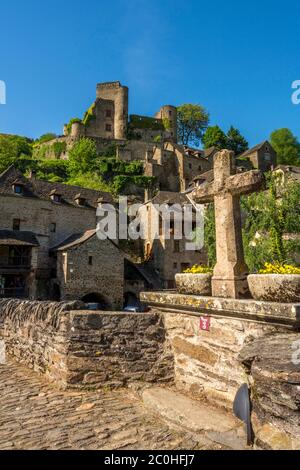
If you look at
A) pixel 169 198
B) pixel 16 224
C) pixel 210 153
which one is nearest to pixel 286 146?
pixel 210 153

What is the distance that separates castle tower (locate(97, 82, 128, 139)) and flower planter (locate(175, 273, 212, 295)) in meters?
68.8

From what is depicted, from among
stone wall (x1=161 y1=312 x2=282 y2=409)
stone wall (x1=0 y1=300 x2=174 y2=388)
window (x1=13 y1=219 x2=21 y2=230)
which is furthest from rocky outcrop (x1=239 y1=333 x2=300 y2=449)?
window (x1=13 y1=219 x2=21 y2=230)

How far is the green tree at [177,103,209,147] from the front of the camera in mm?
82312

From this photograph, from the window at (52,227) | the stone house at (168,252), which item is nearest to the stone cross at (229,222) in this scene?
the stone house at (168,252)

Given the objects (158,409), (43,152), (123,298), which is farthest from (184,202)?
(43,152)

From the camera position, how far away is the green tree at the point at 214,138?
250 ft

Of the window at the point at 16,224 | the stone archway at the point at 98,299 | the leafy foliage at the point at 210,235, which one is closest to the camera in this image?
the leafy foliage at the point at 210,235

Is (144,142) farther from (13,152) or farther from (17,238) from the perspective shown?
(17,238)

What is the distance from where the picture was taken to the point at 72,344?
Result: 5164 millimetres

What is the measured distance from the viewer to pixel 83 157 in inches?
2336

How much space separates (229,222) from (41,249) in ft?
98.1

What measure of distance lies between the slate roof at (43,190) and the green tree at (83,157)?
1918 cm

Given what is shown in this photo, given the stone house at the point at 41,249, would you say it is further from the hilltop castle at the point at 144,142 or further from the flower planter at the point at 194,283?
the hilltop castle at the point at 144,142
